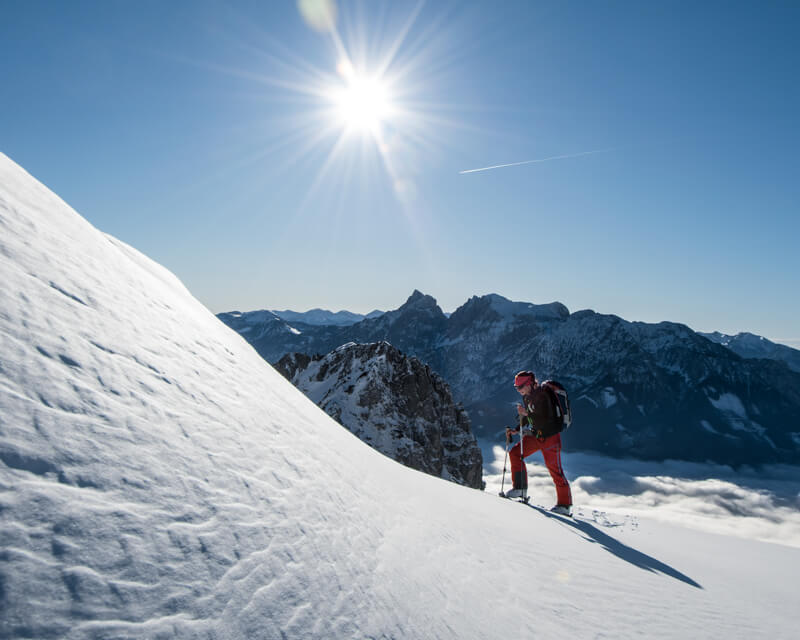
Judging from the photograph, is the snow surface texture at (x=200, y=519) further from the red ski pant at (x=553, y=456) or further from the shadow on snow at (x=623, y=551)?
the red ski pant at (x=553, y=456)

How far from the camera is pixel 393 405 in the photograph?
1778 inches

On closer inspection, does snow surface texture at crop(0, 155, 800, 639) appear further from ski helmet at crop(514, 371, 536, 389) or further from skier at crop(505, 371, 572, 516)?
ski helmet at crop(514, 371, 536, 389)

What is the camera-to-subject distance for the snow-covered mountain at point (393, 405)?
140ft

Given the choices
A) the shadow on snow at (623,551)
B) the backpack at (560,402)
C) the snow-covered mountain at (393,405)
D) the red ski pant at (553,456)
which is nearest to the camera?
the shadow on snow at (623,551)

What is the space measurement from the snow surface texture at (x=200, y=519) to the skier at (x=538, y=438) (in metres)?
3.43

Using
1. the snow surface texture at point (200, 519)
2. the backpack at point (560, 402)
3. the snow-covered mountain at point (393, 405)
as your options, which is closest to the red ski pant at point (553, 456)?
the backpack at point (560, 402)

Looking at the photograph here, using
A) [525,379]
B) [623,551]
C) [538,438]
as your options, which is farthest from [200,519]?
[525,379]

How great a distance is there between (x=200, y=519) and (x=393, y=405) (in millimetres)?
43818

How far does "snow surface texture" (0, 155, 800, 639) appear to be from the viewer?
1.66 metres

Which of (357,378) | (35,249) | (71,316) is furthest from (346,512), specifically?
(357,378)

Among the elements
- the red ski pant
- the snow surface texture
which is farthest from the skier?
the snow surface texture

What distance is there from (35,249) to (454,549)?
15.1 feet

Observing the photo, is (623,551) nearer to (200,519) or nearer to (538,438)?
(538,438)

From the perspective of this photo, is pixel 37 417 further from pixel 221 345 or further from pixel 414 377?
pixel 414 377
